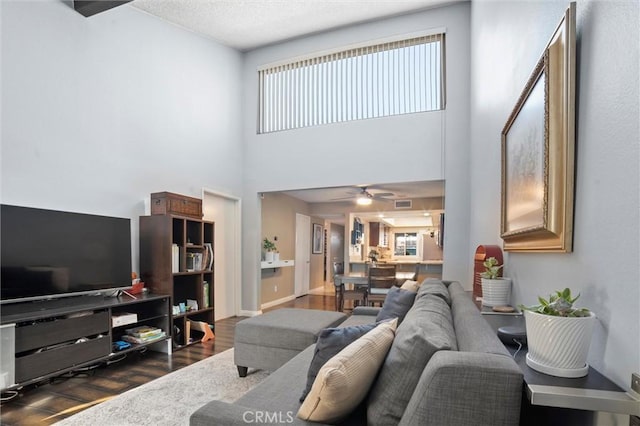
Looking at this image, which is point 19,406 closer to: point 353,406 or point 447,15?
point 353,406

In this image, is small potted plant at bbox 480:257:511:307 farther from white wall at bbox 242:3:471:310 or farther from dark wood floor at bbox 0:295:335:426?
dark wood floor at bbox 0:295:335:426

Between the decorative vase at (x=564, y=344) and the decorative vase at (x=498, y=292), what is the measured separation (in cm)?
116

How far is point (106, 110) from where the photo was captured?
3.79 meters

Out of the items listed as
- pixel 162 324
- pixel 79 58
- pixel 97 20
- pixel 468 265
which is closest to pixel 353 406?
pixel 162 324

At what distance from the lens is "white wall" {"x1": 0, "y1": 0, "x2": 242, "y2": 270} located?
3.06 m

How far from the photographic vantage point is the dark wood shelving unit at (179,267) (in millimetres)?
3881

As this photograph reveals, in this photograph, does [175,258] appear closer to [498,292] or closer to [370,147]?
[370,147]

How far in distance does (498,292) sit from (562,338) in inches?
48.5

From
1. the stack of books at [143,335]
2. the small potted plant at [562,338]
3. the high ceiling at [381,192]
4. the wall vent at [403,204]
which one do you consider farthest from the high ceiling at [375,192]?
the small potted plant at [562,338]

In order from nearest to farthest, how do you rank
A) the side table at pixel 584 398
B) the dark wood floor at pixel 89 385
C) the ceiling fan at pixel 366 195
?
1. the side table at pixel 584 398
2. the dark wood floor at pixel 89 385
3. the ceiling fan at pixel 366 195

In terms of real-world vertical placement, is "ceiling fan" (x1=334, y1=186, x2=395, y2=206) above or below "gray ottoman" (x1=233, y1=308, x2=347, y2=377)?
above

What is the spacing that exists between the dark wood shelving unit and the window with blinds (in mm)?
2457

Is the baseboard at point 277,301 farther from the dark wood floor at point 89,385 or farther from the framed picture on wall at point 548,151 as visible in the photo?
the framed picture on wall at point 548,151

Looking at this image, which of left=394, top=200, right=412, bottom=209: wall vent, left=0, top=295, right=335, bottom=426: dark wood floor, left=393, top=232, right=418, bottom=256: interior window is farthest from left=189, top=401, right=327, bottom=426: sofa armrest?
left=393, top=232, right=418, bottom=256: interior window
